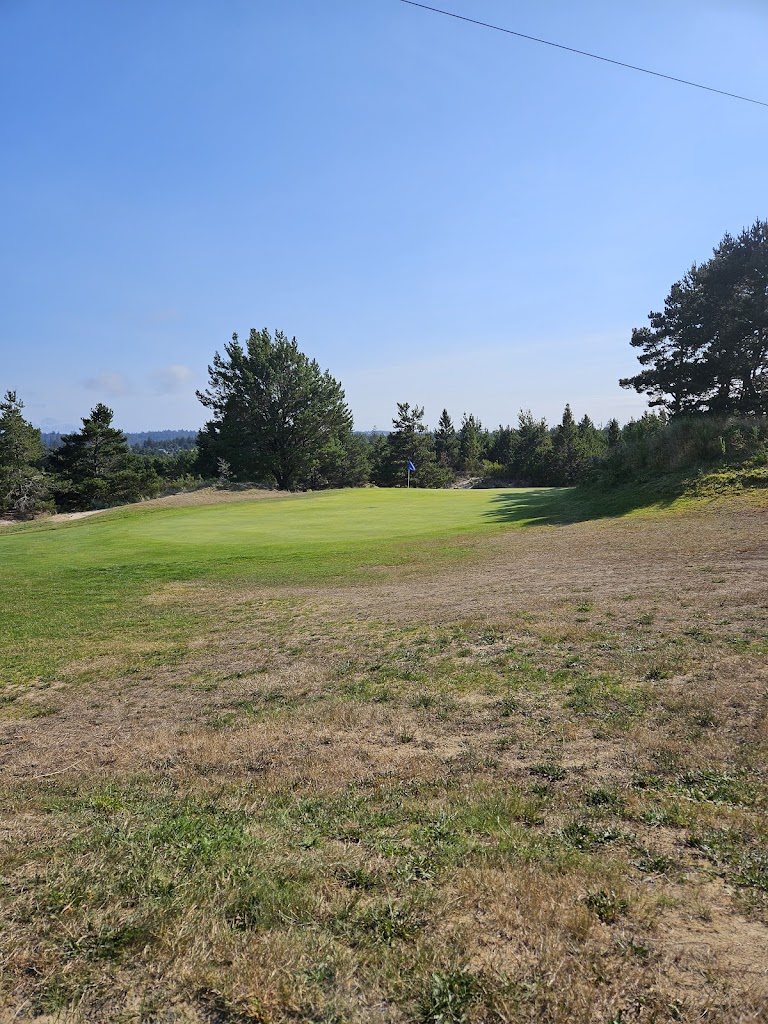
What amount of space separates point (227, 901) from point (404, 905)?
0.92 metres

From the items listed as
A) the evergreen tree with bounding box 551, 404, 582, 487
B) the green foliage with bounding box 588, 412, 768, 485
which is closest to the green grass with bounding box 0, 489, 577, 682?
the green foliage with bounding box 588, 412, 768, 485

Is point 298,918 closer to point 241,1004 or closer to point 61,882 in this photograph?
point 241,1004

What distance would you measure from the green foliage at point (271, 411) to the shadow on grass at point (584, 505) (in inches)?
1191

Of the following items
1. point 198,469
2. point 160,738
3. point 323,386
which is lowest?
point 160,738

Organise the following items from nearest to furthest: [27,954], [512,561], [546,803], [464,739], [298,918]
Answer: [27,954] → [298,918] → [546,803] → [464,739] → [512,561]

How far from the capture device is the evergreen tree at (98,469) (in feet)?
189

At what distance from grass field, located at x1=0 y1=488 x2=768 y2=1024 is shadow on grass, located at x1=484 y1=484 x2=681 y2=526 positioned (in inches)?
437

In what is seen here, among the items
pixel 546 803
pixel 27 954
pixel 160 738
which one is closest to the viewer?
pixel 27 954

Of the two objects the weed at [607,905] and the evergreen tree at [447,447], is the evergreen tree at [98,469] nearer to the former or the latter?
the evergreen tree at [447,447]

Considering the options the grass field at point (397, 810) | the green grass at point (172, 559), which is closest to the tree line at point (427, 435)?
the green grass at point (172, 559)

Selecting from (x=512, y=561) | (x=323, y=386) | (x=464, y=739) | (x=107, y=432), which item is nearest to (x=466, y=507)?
(x=512, y=561)

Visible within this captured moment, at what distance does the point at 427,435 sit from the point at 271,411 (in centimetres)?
2973

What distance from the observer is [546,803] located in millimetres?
3973

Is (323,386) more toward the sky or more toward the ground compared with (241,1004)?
more toward the sky
